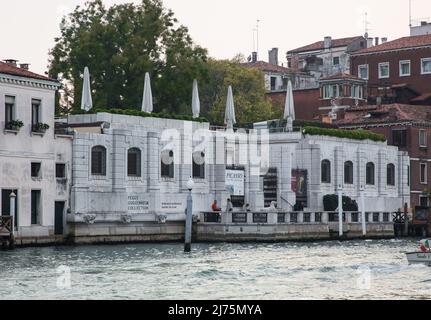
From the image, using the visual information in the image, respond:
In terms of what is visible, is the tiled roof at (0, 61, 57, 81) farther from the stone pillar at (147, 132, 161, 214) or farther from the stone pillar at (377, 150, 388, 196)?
the stone pillar at (377, 150, 388, 196)

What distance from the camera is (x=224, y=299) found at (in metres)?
36.1

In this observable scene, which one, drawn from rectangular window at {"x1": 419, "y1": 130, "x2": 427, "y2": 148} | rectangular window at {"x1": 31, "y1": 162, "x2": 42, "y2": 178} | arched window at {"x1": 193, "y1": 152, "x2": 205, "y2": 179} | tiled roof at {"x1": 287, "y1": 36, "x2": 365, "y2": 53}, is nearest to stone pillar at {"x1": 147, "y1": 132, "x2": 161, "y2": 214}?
arched window at {"x1": 193, "y1": 152, "x2": 205, "y2": 179}

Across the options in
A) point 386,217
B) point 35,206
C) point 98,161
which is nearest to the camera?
point 35,206

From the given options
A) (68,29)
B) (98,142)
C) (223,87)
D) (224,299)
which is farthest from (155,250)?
(223,87)

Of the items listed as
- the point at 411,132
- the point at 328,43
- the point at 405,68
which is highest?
the point at 328,43

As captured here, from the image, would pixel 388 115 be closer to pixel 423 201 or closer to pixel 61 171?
pixel 423 201

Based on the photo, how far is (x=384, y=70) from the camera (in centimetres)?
10750

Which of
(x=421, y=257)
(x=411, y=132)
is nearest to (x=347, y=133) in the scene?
(x=411, y=132)

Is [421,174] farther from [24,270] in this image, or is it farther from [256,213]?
[24,270]

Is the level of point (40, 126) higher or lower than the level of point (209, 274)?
higher

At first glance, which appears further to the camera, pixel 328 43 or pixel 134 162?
pixel 328 43

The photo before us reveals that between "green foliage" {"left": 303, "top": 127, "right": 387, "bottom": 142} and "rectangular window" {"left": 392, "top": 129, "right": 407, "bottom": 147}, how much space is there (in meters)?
2.77

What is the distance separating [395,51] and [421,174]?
18.6 metres

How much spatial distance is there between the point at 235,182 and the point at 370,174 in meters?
13.4
